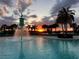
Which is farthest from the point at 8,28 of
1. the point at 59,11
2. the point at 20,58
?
the point at 20,58

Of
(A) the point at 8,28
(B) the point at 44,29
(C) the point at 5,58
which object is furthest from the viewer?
(B) the point at 44,29

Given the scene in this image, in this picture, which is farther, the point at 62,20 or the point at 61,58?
the point at 62,20

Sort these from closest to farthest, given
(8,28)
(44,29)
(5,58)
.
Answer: (5,58), (8,28), (44,29)

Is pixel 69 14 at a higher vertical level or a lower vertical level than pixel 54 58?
higher

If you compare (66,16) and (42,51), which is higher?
(66,16)

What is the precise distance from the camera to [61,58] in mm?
13375

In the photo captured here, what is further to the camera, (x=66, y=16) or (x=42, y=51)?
(x=66, y=16)

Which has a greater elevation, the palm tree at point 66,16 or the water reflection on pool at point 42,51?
the palm tree at point 66,16

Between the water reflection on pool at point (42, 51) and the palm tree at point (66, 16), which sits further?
the palm tree at point (66, 16)

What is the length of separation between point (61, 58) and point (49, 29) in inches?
3441

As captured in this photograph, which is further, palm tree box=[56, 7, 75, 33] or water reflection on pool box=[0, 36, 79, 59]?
palm tree box=[56, 7, 75, 33]

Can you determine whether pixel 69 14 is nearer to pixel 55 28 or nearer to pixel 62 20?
pixel 62 20

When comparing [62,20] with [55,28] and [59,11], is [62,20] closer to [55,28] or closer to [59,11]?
[59,11]

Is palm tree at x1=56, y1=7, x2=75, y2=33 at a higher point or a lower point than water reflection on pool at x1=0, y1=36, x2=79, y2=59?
higher
